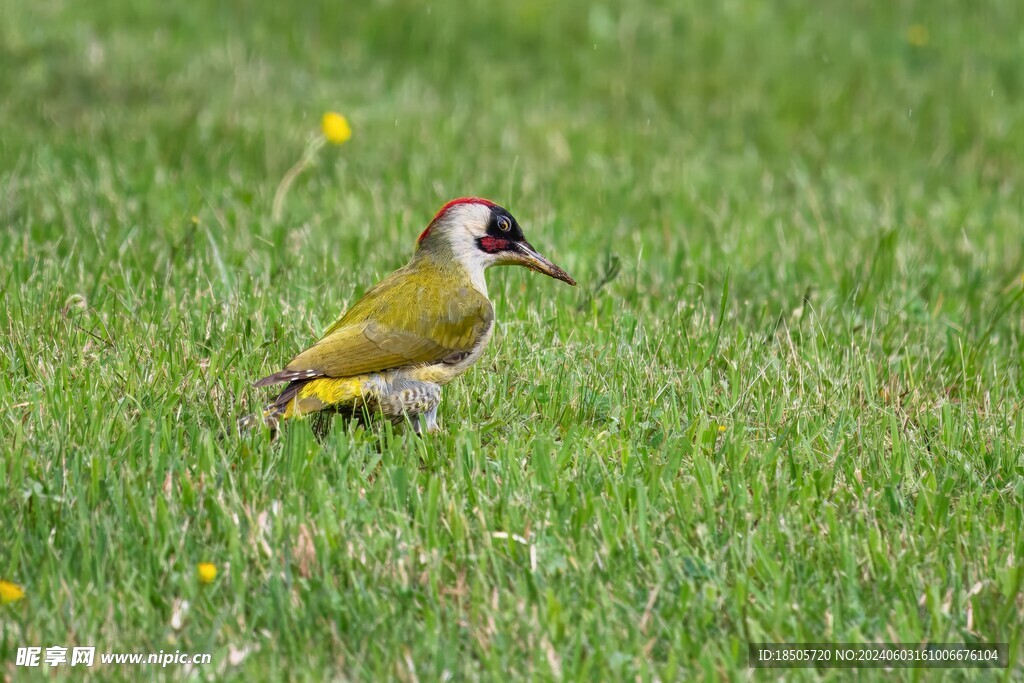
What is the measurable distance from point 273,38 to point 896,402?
22.8 ft

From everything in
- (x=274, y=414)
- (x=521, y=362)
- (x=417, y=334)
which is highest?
(x=417, y=334)

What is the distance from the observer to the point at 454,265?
499 cm

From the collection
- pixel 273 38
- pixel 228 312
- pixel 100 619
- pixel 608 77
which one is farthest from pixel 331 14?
pixel 100 619

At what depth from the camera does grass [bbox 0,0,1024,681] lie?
351 cm

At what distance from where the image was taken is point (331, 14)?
1081 centimetres

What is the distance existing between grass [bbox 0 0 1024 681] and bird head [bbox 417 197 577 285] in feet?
1.35

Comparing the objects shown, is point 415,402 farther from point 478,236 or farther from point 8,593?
point 8,593

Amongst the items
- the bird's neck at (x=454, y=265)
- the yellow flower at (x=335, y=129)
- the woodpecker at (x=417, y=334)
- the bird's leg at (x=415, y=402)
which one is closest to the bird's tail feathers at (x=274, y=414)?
the woodpecker at (x=417, y=334)

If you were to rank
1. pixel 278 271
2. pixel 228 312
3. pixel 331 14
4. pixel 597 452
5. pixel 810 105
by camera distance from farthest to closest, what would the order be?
pixel 331 14
pixel 810 105
pixel 278 271
pixel 228 312
pixel 597 452

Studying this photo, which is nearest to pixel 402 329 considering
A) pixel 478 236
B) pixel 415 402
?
pixel 415 402

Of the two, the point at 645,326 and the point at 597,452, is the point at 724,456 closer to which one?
the point at 597,452

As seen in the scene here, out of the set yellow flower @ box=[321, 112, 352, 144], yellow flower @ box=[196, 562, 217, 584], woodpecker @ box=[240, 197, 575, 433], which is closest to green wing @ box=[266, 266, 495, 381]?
woodpecker @ box=[240, 197, 575, 433]

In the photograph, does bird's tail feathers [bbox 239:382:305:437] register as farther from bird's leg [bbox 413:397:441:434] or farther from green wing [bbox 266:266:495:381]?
bird's leg [bbox 413:397:441:434]

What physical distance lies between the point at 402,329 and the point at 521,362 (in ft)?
2.23
